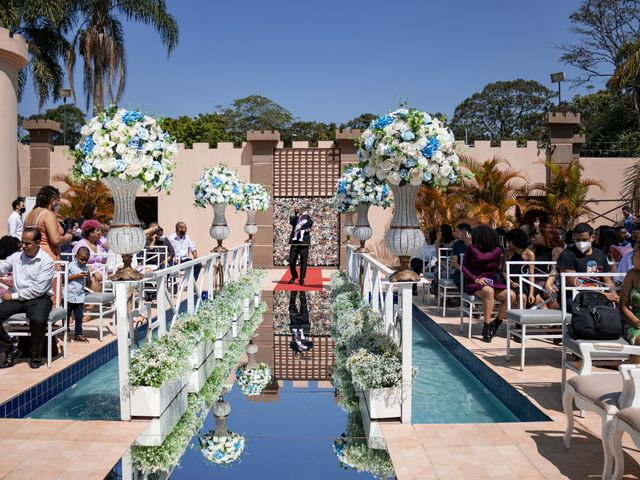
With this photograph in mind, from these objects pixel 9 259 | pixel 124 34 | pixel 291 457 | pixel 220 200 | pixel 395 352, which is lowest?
pixel 291 457

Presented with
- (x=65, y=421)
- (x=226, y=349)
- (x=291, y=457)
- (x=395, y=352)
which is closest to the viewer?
(x=291, y=457)

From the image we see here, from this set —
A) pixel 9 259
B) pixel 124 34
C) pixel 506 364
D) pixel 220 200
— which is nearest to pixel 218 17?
pixel 124 34

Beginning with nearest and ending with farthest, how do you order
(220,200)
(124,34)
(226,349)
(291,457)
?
(291,457)
(226,349)
(220,200)
(124,34)

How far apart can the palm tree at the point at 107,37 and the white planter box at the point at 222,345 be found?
14.6m

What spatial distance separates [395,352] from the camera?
4.81 metres

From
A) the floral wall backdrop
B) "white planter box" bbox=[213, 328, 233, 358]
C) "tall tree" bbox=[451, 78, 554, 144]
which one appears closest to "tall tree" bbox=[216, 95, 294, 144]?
"tall tree" bbox=[451, 78, 554, 144]

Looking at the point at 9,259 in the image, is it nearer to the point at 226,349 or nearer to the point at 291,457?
the point at 226,349

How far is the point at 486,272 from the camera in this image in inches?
295

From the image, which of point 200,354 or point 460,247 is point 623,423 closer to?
point 200,354

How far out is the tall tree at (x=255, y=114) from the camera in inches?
1924

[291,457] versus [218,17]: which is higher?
[218,17]

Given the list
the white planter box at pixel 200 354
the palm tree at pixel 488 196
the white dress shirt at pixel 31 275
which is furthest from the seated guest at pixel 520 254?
the palm tree at pixel 488 196

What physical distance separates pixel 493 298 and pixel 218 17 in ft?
55.5

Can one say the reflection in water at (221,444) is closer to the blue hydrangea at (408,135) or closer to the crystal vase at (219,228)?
the blue hydrangea at (408,135)
